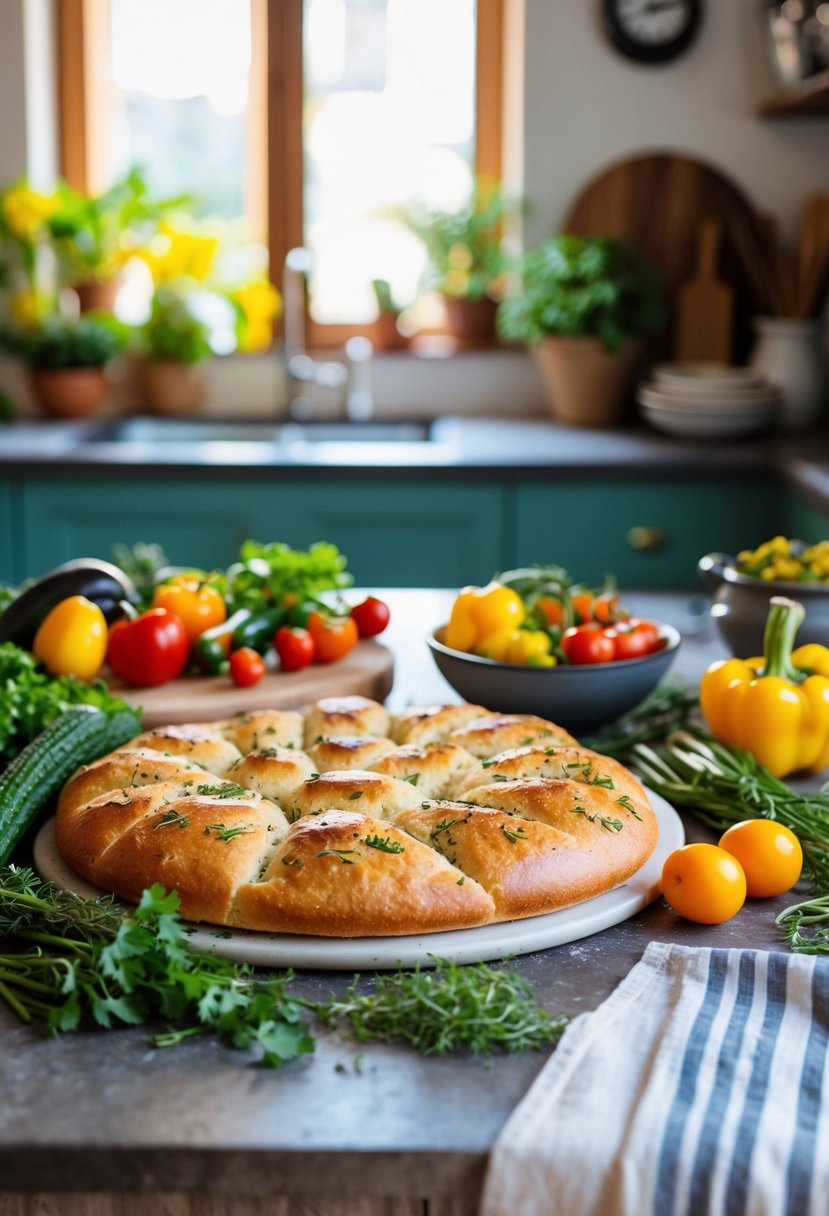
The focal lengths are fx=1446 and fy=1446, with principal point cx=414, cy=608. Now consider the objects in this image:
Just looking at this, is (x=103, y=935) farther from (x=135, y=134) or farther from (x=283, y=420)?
(x=135, y=134)

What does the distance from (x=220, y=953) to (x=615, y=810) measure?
0.36m

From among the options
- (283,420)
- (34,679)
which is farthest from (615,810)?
(283,420)

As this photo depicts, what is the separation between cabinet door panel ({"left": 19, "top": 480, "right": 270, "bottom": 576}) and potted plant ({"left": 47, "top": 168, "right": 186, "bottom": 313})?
965 millimetres

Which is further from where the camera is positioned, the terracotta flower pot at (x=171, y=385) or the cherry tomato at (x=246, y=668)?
the terracotta flower pot at (x=171, y=385)

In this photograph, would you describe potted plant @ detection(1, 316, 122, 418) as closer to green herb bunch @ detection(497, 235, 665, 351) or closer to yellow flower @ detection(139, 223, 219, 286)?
yellow flower @ detection(139, 223, 219, 286)

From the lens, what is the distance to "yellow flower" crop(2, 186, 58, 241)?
13.1 ft

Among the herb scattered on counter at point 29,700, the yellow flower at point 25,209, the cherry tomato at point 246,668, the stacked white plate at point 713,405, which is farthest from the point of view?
the yellow flower at point 25,209

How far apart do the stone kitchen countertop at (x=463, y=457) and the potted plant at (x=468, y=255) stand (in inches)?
18.9

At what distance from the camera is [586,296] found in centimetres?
384

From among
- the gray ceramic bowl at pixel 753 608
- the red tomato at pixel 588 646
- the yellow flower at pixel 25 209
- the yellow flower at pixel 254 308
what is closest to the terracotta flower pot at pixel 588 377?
the yellow flower at pixel 254 308

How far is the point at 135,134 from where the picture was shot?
4379 mm

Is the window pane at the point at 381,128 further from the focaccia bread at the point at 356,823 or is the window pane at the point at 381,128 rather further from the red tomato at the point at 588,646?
the focaccia bread at the point at 356,823

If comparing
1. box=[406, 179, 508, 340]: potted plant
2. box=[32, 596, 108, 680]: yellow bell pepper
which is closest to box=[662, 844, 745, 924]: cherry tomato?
box=[32, 596, 108, 680]: yellow bell pepper

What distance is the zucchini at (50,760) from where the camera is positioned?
50.8 inches
